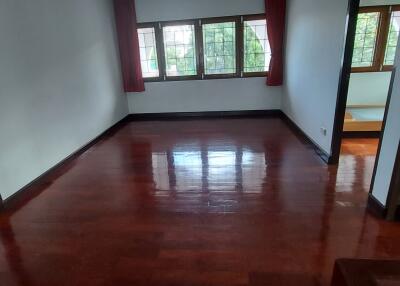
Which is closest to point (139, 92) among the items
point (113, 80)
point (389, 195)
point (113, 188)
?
point (113, 80)

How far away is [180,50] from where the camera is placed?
5.29 m

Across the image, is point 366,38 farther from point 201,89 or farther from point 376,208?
point 376,208

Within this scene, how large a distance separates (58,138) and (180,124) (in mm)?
2313

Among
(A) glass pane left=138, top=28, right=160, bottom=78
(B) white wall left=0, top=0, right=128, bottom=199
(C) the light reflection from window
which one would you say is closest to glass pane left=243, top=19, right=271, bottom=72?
(A) glass pane left=138, top=28, right=160, bottom=78

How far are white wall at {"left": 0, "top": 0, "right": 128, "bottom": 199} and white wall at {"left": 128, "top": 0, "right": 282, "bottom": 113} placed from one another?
3.29 ft

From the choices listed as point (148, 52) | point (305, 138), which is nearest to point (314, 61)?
point (305, 138)

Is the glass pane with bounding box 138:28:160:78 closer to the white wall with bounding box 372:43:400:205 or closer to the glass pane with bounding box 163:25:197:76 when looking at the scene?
the glass pane with bounding box 163:25:197:76

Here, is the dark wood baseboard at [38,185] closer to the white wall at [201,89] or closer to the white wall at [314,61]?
the white wall at [201,89]

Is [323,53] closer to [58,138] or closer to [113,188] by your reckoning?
[113,188]

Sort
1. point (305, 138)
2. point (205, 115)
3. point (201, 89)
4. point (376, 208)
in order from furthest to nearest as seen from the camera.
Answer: point (205, 115) < point (201, 89) < point (305, 138) < point (376, 208)

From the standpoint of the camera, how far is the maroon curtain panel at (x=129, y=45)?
16.2 feet

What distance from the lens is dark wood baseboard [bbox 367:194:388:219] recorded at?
2.04 meters

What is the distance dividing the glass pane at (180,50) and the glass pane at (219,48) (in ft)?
0.88

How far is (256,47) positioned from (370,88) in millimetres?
2243
